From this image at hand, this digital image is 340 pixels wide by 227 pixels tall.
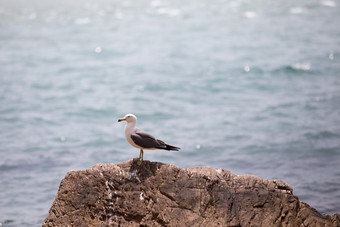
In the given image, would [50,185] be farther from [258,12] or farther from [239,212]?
[258,12]

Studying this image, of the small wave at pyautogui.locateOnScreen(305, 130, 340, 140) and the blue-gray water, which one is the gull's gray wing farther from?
the small wave at pyautogui.locateOnScreen(305, 130, 340, 140)

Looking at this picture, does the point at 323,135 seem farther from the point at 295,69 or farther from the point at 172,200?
the point at 172,200

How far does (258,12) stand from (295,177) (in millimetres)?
25537

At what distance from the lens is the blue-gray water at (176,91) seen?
16.2 metres

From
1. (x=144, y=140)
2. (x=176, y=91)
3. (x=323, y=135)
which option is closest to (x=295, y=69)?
(x=176, y=91)

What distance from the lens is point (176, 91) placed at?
81.8 feet

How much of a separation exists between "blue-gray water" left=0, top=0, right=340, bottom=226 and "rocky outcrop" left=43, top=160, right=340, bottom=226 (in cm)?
461

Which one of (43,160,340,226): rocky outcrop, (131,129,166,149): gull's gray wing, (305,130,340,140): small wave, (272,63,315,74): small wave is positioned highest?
(272,63,315,74): small wave

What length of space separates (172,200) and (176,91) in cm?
1678

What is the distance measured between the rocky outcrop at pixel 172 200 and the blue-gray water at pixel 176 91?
4.61 meters

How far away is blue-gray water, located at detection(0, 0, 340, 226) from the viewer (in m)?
16.2

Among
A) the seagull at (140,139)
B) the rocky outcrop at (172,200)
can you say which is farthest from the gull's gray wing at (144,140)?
the rocky outcrop at (172,200)

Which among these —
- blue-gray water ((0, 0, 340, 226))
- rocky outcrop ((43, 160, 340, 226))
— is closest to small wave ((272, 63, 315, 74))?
blue-gray water ((0, 0, 340, 226))

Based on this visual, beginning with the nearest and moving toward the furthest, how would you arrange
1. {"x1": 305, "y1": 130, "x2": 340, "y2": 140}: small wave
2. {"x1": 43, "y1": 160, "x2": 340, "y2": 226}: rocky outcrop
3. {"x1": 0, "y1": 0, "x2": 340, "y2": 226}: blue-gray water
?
{"x1": 43, "y1": 160, "x2": 340, "y2": 226}: rocky outcrop < {"x1": 0, "y1": 0, "x2": 340, "y2": 226}: blue-gray water < {"x1": 305, "y1": 130, "x2": 340, "y2": 140}: small wave
